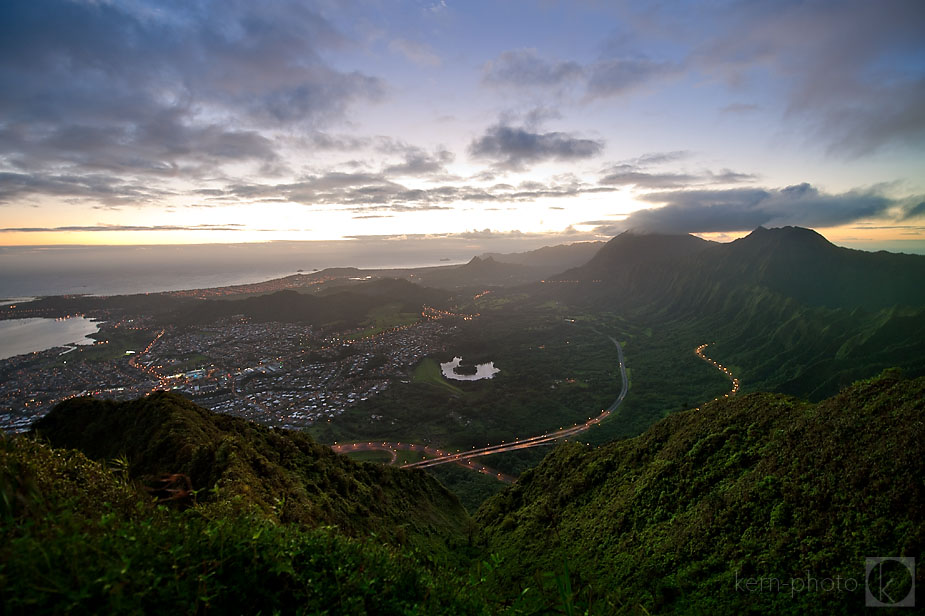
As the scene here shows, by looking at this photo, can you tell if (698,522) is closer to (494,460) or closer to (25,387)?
(494,460)

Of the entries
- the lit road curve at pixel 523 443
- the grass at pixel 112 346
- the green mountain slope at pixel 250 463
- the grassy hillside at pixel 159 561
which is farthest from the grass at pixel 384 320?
the grassy hillside at pixel 159 561

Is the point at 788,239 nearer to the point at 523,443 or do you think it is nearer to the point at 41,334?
the point at 523,443

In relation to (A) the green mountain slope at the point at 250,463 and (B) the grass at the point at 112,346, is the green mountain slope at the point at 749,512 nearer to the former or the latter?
(A) the green mountain slope at the point at 250,463

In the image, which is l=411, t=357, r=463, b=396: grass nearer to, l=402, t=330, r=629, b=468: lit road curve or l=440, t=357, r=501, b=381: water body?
l=440, t=357, r=501, b=381: water body

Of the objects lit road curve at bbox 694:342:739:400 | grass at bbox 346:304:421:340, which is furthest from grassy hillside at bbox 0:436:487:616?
grass at bbox 346:304:421:340

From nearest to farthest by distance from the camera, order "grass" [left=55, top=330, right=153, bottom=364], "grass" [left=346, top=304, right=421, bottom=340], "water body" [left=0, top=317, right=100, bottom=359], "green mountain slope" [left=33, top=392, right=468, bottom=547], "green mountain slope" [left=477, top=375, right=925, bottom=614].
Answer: "green mountain slope" [left=477, top=375, right=925, bottom=614] → "green mountain slope" [left=33, top=392, right=468, bottom=547] → "grass" [left=55, top=330, right=153, bottom=364] → "water body" [left=0, top=317, right=100, bottom=359] → "grass" [left=346, top=304, right=421, bottom=340]

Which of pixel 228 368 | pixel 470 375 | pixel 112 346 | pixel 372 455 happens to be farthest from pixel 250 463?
pixel 112 346

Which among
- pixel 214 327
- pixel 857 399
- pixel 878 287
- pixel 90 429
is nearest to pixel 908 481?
pixel 857 399
